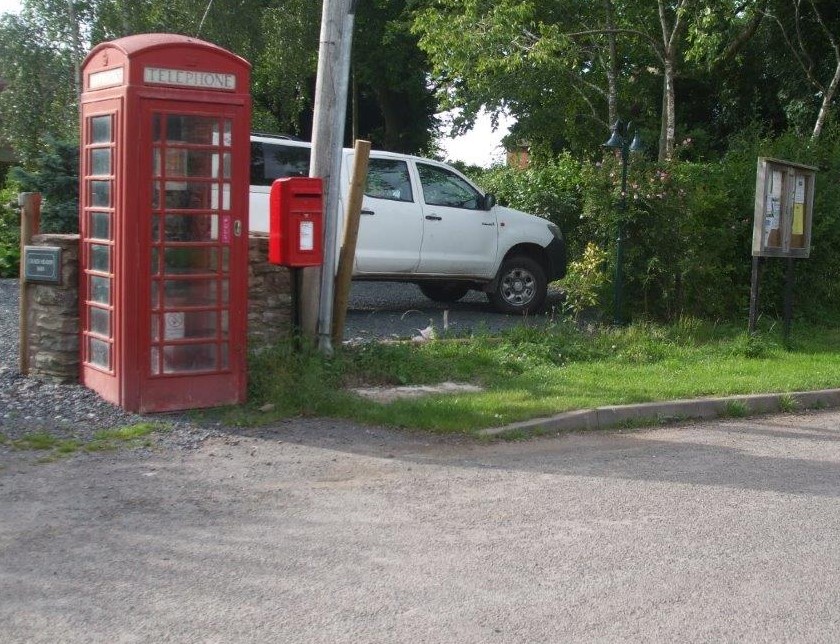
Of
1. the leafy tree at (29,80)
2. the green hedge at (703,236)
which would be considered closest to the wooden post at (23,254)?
the green hedge at (703,236)

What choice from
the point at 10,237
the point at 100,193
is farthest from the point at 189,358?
the point at 10,237

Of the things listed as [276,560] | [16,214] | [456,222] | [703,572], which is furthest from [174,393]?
[16,214]

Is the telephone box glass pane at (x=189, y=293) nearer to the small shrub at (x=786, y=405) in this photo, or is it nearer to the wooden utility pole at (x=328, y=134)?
the wooden utility pole at (x=328, y=134)

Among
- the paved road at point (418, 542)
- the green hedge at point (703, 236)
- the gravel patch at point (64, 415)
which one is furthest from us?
the green hedge at point (703, 236)

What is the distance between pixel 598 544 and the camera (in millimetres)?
5863

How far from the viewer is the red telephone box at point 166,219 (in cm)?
827

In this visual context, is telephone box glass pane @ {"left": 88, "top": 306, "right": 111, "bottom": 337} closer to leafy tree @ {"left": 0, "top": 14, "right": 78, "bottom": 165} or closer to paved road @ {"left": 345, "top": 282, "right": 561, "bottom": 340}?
paved road @ {"left": 345, "top": 282, "right": 561, "bottom": 340}

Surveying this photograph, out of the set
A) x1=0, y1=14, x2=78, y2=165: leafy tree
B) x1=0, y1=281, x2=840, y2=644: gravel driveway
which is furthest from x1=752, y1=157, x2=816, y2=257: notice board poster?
x1=0, y1=14, x2=78, y2=165: leafy tree

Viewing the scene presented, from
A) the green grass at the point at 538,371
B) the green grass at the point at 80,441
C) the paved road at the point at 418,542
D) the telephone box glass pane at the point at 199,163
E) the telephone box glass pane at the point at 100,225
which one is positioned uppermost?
the telephone box glass pane at the point at 199,163

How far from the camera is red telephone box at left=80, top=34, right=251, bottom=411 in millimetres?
8266

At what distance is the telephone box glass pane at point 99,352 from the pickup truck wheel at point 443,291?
7341mm

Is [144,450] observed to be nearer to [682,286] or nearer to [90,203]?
[90,203]

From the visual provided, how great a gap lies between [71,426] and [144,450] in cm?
86

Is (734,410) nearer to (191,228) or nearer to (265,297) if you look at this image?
(265,297)
